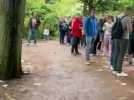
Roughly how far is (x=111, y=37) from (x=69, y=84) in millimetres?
2589

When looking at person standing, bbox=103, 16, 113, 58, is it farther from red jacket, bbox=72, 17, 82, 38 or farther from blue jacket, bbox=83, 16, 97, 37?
blue jacket, bbox=83, 16, 97, 37

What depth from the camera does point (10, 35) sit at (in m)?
11.3

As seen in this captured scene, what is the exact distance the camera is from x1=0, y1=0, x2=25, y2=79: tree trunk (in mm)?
11156

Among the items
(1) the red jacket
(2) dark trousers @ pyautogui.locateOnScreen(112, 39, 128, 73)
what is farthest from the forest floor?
(1) the red jacket

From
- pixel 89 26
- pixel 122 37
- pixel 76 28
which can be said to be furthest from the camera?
pixel 76 28

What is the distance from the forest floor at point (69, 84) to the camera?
383 inches

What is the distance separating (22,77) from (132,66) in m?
4.61

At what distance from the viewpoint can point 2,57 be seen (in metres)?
11.3

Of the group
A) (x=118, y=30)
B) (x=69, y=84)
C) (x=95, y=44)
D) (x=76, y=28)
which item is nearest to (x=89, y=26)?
(x=76, y=28)

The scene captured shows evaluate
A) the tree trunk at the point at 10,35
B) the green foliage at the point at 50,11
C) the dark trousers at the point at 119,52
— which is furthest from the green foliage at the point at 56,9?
the tree trunk at the point at 10,35

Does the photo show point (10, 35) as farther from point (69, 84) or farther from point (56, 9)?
point (56, 9)

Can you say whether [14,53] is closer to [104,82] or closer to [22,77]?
[22,77]

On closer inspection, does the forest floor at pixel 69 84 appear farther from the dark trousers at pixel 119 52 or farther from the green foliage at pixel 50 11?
the green foliage at pixel 50 11

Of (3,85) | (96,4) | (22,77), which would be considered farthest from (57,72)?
(96,4)
